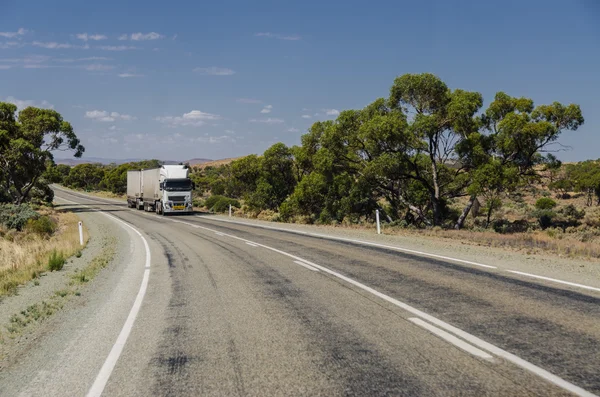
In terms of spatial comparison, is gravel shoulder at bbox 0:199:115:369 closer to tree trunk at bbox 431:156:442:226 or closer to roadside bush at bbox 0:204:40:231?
roadside bush at bbox 0:204:40:231

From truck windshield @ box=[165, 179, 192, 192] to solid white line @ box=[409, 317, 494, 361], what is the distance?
107 ft

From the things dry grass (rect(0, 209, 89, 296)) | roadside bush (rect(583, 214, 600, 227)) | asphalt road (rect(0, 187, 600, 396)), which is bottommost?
dry grass (rect(0, 209, 89, 296))

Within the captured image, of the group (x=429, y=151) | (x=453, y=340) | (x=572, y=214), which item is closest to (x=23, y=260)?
(x=453, y=340)

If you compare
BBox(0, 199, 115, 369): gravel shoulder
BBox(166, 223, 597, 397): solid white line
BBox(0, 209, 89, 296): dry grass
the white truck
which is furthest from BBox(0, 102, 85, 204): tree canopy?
BBox(166, 223, 597, 397): solid white line

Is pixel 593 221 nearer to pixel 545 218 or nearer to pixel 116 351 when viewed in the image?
pixel 545 218

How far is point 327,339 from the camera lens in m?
5.22

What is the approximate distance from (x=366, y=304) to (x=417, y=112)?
20634mm

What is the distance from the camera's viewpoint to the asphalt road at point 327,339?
4031 mm

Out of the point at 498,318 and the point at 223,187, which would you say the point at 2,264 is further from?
the point at 223,187

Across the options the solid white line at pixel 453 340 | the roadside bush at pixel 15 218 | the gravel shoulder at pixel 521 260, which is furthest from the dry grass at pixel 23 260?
the gravel shoulder at pixel 521 260

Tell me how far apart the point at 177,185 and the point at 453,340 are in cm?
3359

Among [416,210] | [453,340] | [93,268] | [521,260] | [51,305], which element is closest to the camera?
[453,340]

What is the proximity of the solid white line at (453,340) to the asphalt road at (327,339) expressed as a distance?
0.02 metres

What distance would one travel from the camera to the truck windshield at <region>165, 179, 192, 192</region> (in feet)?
119
